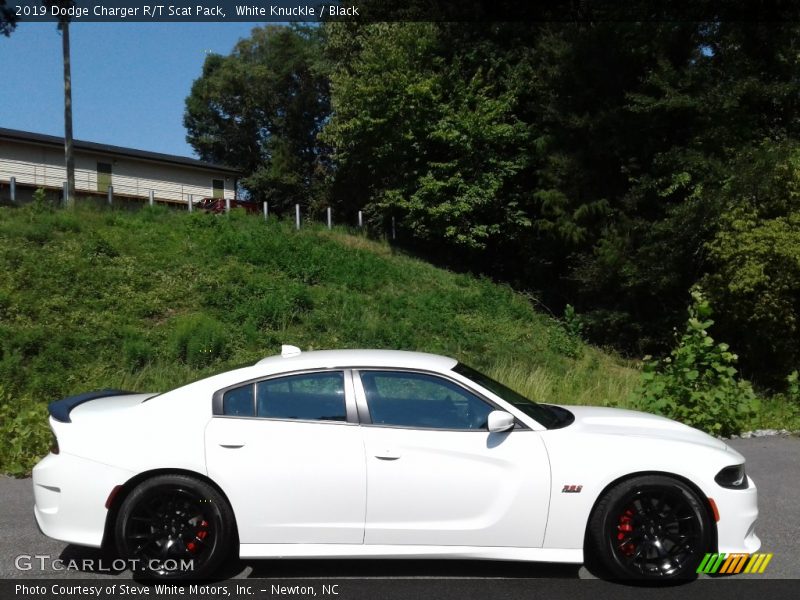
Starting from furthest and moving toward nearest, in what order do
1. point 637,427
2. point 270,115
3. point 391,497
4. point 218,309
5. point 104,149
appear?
point 270,115, point 104,149, point 218,309, point 637,427, point 391,497

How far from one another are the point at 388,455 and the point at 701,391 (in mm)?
5731

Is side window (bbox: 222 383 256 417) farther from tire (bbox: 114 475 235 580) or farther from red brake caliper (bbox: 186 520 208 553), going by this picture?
red brake caliper (bbox: 186 520 208 553)

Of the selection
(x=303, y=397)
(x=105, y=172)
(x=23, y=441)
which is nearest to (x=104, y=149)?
(x=105, y=172)

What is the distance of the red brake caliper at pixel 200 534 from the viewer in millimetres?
4672

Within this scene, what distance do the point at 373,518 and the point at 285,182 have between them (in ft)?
140

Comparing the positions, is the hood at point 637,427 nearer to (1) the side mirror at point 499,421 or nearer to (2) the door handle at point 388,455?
(1) the side mirror at point 499,421

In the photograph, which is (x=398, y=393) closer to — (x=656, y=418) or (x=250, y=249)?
Result: (x=656, y=418)

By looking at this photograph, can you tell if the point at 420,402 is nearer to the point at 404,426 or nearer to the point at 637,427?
the point at 404,426

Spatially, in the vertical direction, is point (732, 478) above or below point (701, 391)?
above

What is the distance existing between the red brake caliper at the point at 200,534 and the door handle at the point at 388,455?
1.15 m

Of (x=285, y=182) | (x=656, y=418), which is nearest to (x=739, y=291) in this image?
(x=656, y=418)

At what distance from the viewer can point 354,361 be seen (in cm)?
512

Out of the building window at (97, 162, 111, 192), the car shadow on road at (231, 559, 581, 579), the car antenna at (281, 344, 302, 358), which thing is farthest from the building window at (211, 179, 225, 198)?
the car shadow on road at (231, 559, 581, 579)

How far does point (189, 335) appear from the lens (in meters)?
16.3
